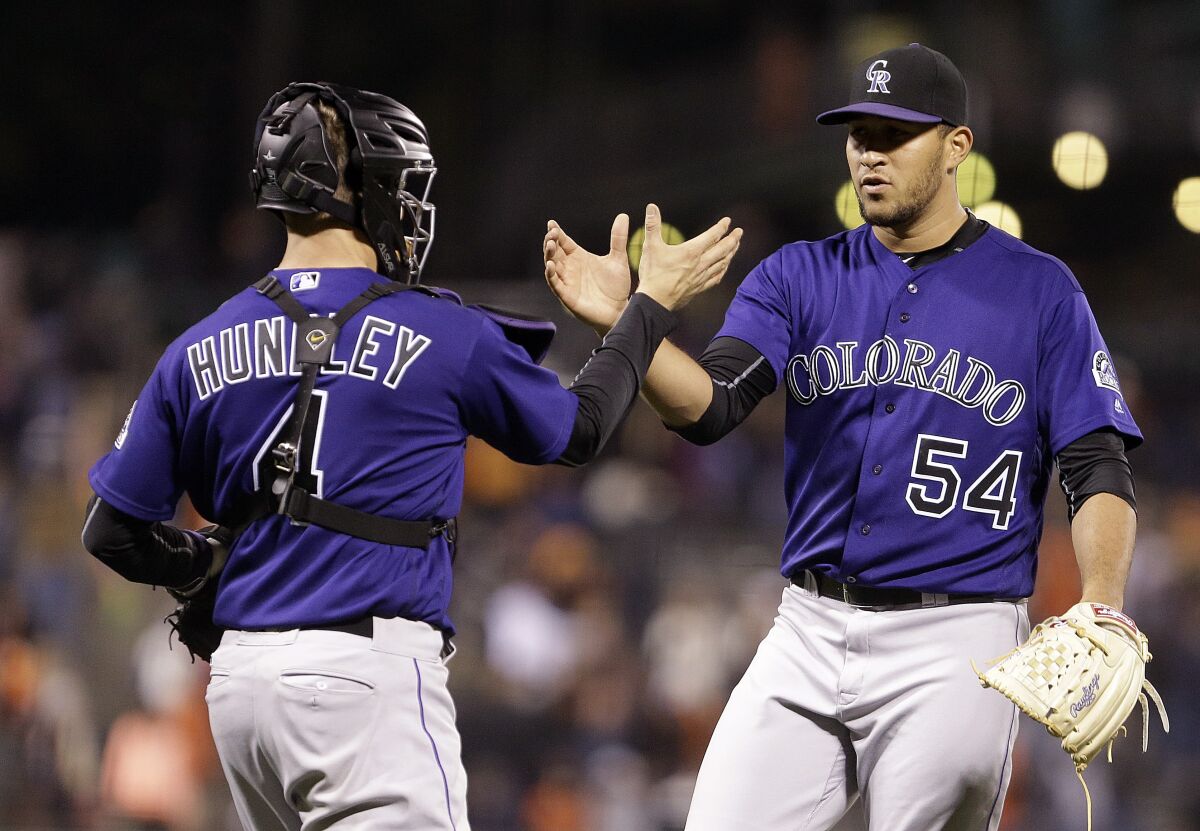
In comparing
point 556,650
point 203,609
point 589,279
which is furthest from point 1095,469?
point 556,650

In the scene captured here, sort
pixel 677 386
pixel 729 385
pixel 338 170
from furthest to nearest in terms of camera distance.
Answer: pixel 729 385 < pixel 677 386 < pixel 338 170

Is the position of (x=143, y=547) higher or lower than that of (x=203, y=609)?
higher

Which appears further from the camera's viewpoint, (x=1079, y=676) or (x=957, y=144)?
(x=957, y=144)

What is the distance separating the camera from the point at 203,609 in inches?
119

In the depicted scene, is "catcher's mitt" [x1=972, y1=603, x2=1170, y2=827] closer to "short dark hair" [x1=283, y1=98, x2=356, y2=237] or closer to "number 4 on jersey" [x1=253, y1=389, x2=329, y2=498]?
"number 4 on jersey" [x1=253, y1=389, x2=329, y2=498]

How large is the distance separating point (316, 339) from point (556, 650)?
5.56 meters

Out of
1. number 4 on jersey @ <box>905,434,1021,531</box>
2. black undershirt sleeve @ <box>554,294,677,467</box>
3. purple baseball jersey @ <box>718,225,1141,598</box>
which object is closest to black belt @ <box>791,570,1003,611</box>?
purple baseball jersey @ <box>718,225,1141,598</box>

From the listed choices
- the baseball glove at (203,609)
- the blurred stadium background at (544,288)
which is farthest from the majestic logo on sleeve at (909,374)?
the blurred stadium background at (544,288)

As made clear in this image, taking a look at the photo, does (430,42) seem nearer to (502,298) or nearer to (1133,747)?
(502,298)

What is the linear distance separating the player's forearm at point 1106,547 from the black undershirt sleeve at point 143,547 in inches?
69.3

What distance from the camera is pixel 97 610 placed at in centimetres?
823

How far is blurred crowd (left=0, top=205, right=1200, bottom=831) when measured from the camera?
774 cm

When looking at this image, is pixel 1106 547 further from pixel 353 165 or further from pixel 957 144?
pixel 353 165

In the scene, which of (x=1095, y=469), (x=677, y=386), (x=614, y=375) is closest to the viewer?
(x=614, y=375)
